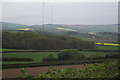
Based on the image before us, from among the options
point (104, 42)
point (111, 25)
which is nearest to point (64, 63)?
point (104, 42)

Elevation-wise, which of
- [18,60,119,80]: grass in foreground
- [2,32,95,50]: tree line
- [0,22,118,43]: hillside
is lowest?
[18,60,119,80]: grass in foreground

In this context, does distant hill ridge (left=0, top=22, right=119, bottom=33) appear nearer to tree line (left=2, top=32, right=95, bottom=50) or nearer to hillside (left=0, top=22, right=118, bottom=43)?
hillside (left=0, top=22, right=118, bottom=43)

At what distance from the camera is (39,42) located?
20.1ft

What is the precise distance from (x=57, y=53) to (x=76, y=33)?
51.9 inches

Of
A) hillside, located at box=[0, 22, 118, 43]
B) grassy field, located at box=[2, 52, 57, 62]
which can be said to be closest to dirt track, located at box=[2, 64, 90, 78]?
grassy field, located at box=[2, 52, 57, 62]

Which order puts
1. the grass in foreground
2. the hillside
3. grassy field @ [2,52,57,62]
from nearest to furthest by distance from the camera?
the grass in foreground
grassy field @ [2,52,57,62]
the hillside

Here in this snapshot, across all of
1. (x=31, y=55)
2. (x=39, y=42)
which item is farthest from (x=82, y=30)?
(x=31, y=55)

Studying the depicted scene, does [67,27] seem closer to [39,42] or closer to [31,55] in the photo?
[39,42]

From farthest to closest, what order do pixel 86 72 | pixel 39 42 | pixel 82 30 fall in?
pixel 82 30, pixel 39 42, pixel 86 72

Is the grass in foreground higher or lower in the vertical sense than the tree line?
lower

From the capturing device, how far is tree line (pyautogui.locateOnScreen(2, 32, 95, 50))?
226 inches

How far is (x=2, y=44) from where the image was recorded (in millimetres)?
5547

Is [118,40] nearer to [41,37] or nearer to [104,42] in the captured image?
[104,42]

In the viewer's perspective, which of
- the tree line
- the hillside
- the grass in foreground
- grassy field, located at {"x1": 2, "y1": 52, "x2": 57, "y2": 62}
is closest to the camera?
the grass in foreground
